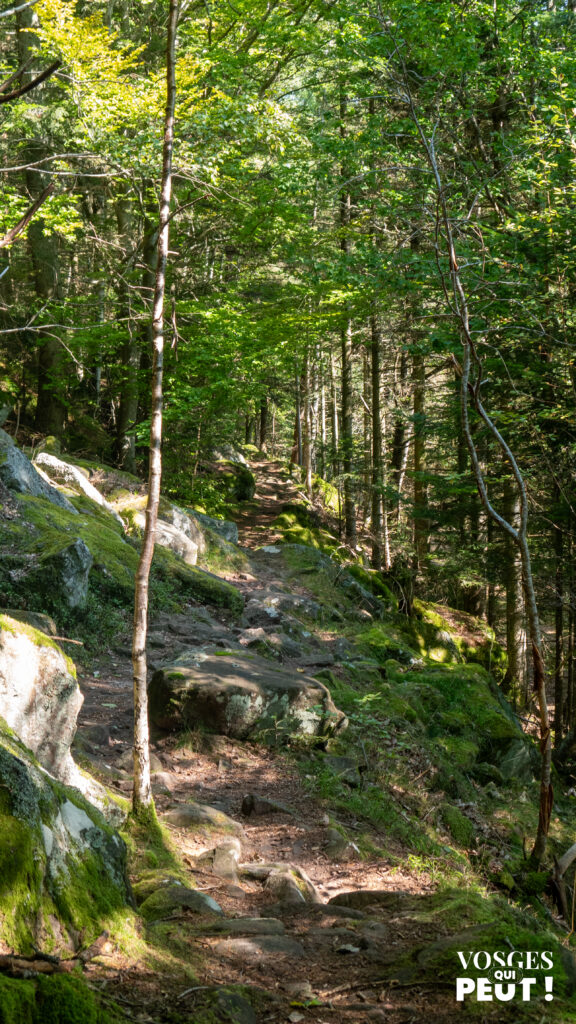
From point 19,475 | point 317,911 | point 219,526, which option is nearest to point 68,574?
point 19,475

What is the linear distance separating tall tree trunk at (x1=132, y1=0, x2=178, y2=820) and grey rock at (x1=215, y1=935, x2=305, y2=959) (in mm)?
1427

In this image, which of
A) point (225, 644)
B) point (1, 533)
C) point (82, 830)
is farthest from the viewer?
point (225, 644)

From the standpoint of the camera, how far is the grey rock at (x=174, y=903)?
12.6 feet

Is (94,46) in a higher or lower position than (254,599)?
higher

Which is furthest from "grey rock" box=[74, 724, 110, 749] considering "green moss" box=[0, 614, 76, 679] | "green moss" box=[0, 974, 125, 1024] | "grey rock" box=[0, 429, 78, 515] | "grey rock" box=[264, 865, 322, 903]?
"grey rock" box=[0, 429, 78, 515]

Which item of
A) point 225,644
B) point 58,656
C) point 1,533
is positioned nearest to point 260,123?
point 1,533

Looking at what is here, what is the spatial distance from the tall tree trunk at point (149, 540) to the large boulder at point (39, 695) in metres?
0.47

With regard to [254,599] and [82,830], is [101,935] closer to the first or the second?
[82,830]

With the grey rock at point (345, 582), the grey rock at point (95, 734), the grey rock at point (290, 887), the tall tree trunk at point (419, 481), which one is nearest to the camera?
the grey rock at point (290, 887)

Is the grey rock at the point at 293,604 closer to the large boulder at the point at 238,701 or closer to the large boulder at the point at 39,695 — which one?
the large boulder at the point at 238,701

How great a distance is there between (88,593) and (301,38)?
523 inches

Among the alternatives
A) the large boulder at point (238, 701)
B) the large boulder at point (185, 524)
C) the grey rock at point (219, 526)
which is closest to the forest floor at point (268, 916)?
the large boulder at point (238, 701)

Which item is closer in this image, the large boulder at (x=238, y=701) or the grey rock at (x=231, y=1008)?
the grey rock at (x=231, y=1008)

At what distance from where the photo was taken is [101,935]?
300 centimetres
